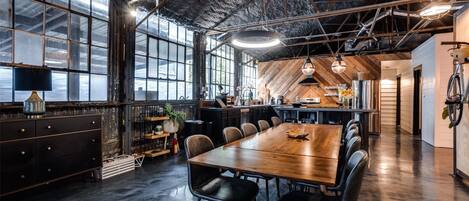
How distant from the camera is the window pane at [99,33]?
3.91 metres

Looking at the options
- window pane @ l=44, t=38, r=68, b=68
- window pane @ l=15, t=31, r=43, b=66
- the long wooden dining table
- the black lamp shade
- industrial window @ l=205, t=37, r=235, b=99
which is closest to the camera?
the long wooden dining table

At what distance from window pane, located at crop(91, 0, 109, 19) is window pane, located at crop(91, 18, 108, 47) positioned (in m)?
0.10

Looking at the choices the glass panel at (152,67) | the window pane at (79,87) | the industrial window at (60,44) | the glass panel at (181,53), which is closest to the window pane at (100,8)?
the industrial window at (60,44)

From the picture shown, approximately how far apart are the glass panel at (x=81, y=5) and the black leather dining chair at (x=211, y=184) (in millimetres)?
2814

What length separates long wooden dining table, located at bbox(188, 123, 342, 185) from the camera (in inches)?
66.7

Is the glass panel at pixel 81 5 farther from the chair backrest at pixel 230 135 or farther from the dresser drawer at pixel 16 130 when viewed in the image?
the chair backrest at pixel 230 135

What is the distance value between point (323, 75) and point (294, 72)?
1024 millimetres

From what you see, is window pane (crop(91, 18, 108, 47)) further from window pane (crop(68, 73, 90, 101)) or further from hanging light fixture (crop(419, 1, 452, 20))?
hanging light fixture (crop(419, 1, 452, 20))

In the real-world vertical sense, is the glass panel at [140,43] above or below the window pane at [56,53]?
above

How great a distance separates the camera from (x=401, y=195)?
3.15 meters

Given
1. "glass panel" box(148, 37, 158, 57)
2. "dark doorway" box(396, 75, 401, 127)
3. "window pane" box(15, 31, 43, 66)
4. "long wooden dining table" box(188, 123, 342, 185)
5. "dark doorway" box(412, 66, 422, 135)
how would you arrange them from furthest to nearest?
"dark doorway" box(396, 75, 401, 127) < "dark doorway" box(412, 66, 422, 135) < "glass panel" box(148, 37, 158, 57) < "window pane" box(15, 31, 43, 66) < "long wooden dining table" box(188, 123, 342, 185)

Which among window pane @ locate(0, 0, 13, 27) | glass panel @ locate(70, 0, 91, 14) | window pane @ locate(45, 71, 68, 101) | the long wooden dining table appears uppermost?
glass panel @ locate(70, 0, 91, 14)

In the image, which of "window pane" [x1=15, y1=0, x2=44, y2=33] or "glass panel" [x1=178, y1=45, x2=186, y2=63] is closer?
"window pane" [x1=15, y1=0, x2=44, y2=33]

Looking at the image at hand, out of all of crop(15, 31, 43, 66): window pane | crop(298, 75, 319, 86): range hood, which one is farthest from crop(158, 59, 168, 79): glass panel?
crop(298, 75, 319, 86): range hood
